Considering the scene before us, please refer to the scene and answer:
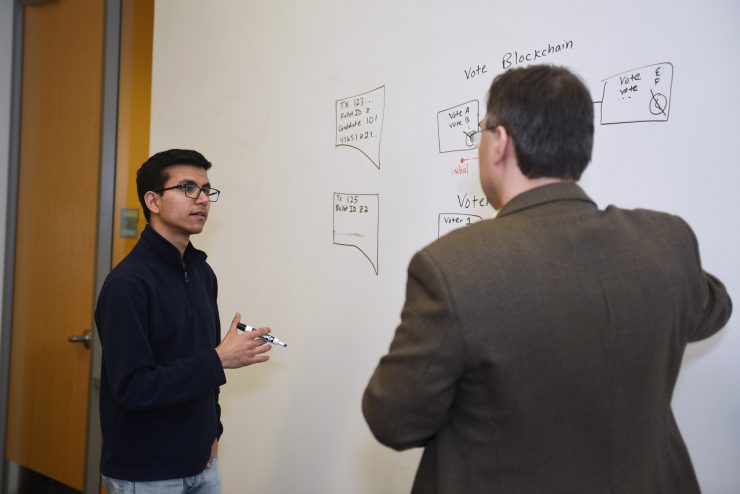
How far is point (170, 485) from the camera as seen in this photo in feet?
4.64

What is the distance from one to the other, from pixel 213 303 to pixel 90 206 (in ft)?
4.44

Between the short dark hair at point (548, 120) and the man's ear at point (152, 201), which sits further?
the man's ear at point (152, 201)

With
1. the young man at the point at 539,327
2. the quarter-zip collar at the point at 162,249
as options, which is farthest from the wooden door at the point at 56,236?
the young man at the point at 539,327

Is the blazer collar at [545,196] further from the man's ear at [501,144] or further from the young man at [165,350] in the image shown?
the young man at [165,350]

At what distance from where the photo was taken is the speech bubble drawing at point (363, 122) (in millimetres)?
1623

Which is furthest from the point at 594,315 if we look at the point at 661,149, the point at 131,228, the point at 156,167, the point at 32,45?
the point at 32,45

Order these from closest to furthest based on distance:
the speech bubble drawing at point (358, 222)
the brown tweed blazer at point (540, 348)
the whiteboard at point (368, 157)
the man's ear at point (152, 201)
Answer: the brown tweed blazer at point (540, 348) < the whiteboard at point (368, 157) < the man's ear at point (152, 201) < the speech bubble drawing at point (358, 222)

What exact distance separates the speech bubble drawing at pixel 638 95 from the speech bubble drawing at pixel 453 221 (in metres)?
0.39

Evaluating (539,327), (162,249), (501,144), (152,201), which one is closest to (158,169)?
(152,201)

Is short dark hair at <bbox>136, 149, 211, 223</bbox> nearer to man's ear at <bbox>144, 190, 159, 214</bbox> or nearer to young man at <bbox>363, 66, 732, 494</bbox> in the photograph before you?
man's ear at <bbox>144, 190, 159, 214</bbox>

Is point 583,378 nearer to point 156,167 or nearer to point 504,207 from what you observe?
point 504,207

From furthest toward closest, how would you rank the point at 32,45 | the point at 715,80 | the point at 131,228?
the point at 32,45 < the point at 131,228 < the point at 715,80

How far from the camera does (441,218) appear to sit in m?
1.49

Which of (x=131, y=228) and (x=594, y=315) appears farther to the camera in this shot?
(x=131, y=228)
